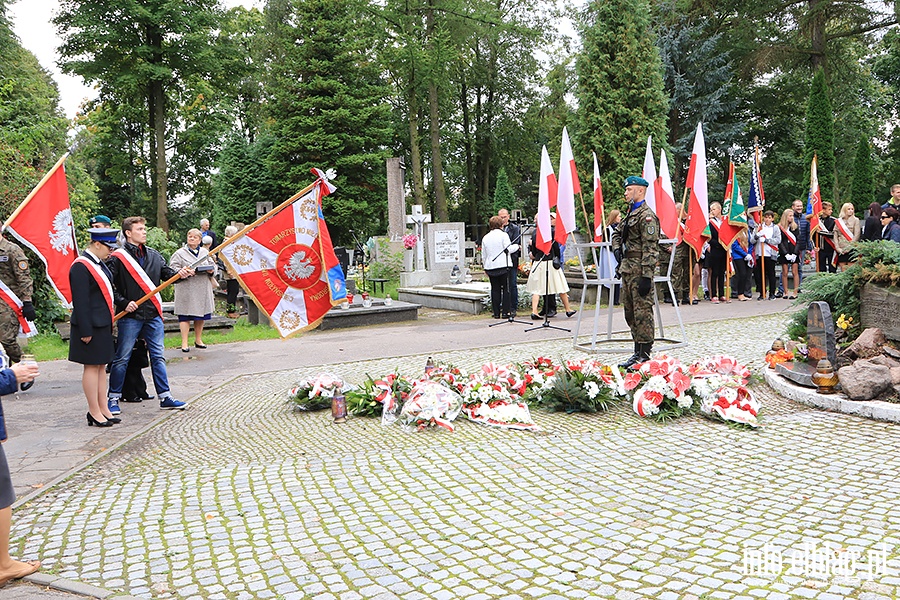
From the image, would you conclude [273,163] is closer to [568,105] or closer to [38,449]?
[568,105]

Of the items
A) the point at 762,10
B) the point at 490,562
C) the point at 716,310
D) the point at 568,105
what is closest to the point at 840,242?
the point at 716,310

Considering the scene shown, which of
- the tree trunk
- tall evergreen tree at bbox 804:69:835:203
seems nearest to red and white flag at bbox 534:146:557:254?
tall evergreen tree at bbox 804:69:835:203

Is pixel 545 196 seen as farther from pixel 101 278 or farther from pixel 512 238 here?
pixel 101 278

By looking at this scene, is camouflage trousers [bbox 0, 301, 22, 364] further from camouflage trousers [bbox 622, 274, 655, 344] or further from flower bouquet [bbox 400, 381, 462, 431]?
→ camouflage trousers [bbox 622, 274, 655, 344]

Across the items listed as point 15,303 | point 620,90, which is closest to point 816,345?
point 15,303

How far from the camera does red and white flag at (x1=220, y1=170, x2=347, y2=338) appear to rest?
7.64 metres

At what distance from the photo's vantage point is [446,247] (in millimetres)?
22422

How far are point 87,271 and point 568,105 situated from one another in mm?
37472

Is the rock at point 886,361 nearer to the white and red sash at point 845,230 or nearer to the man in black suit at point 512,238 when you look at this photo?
the white and red sash at point 845,230

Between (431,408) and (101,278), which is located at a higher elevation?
(101,278)

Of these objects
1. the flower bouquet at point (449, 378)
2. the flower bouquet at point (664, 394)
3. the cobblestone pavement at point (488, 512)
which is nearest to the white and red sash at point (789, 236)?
the cobblestone pavement at point (488, 512)

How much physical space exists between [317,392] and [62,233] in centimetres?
361

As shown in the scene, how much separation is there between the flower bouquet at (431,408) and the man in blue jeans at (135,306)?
283cm

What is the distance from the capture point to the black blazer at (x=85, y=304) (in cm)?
683
